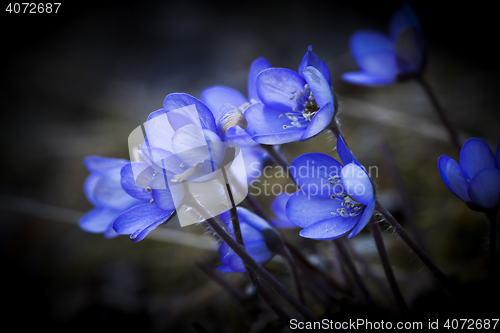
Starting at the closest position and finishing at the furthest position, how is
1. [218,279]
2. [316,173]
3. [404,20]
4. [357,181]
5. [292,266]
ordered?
1. [357,181]
2. [316,173]
3. [292,266]
4. [218,279]
5. [404,20]

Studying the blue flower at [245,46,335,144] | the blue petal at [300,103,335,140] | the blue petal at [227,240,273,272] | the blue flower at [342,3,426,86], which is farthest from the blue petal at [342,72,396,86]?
the blue petal at [227,240,273,272]

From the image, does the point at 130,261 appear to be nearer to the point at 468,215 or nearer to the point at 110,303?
the point at 110,303

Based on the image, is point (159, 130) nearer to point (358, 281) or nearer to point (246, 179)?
point (246, 179)

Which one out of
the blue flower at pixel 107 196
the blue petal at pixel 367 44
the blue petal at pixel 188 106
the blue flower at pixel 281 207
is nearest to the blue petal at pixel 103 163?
the blue flower at pixel 107 196

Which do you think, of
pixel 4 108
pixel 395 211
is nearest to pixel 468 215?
pixel 395 211

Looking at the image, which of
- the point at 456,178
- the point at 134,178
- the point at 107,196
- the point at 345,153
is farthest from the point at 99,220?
the point at 456,178

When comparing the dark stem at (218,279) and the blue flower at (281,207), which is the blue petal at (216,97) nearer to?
the blue flower at (281,207)
